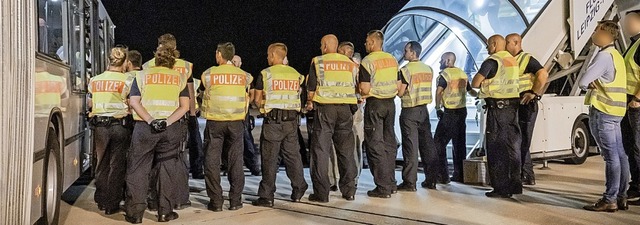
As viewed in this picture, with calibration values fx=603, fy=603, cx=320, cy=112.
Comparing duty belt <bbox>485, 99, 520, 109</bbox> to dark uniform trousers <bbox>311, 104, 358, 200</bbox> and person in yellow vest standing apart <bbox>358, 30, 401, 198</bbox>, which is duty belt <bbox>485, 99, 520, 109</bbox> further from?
dark uniform trousers <bbox>311, 104, 358, 200</bbox>

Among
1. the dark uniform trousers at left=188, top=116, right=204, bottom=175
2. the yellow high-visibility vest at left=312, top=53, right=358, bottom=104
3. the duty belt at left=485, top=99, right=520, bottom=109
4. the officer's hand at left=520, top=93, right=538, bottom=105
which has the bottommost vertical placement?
the dark uniform trousers at left=188, top=116, right=204, bottom=175

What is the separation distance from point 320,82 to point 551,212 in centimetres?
251

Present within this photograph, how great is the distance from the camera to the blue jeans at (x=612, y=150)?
5258mm

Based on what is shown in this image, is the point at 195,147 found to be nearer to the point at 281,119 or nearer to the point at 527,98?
the point at 281,119

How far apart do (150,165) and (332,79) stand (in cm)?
199

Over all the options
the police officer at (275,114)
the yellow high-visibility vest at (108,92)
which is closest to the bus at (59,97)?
the yellow high-visibility vest at (108,92)

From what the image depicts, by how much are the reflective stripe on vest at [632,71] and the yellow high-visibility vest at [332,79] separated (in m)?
2.61

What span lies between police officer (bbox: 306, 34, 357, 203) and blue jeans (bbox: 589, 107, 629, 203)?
7.64ft

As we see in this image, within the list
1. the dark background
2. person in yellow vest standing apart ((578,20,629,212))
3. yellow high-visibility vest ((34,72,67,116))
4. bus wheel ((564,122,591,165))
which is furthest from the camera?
the dark background

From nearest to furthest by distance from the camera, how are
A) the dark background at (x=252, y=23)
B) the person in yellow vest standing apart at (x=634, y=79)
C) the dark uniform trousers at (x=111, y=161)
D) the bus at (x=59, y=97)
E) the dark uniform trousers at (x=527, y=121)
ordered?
1. the bus at (x=59, y=97)
2. the person in yellow vest standing apart at (x=634, y=79)
3. the dark uniform trousers at (x=111, y=161)
4. the dark uniform trousers at (x=527, y=121)
5. the dark background at (x=252, y=23)

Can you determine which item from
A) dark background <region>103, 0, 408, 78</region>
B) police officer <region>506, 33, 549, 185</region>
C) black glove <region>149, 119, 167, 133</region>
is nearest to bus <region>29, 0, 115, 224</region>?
black glove <region>149, 119, 167, 133</region>

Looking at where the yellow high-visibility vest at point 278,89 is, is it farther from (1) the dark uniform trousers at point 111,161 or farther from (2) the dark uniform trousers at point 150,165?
(1) the dark uniform trousers at point 111,161

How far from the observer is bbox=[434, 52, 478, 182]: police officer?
739cm

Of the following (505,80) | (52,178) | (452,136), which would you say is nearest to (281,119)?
(52,178)
